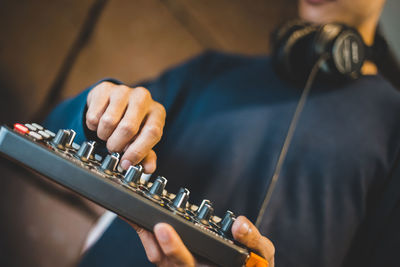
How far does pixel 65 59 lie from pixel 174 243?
69cm

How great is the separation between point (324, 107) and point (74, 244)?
2.15 ft

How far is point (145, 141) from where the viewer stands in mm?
363

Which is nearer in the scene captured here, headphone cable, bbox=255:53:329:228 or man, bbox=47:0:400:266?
man, bbox=47:0:400:266

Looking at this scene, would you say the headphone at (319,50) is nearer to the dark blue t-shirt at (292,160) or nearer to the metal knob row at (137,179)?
the dark blue t-shirt at (292,160)

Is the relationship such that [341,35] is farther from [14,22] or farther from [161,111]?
[14,22]

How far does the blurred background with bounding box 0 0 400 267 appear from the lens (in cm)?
70

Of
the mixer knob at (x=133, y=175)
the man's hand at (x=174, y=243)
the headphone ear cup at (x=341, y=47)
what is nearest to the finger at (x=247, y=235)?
the man's hand at (x=174, y=243)

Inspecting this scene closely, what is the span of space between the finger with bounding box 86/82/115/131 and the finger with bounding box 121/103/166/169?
53mm

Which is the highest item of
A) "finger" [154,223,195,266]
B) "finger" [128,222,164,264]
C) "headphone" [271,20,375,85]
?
"headphone" [271,20,375,85]

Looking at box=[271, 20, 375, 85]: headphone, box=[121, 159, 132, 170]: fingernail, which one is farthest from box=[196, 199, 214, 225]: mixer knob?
box=[271, 20, 375, 85]: headphone

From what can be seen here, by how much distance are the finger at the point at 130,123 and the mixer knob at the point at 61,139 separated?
0.05 metres

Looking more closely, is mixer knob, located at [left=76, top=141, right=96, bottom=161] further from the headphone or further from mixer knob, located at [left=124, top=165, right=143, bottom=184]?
the headphone

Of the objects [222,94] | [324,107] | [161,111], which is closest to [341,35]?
[324,107]

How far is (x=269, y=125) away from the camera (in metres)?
0.69
